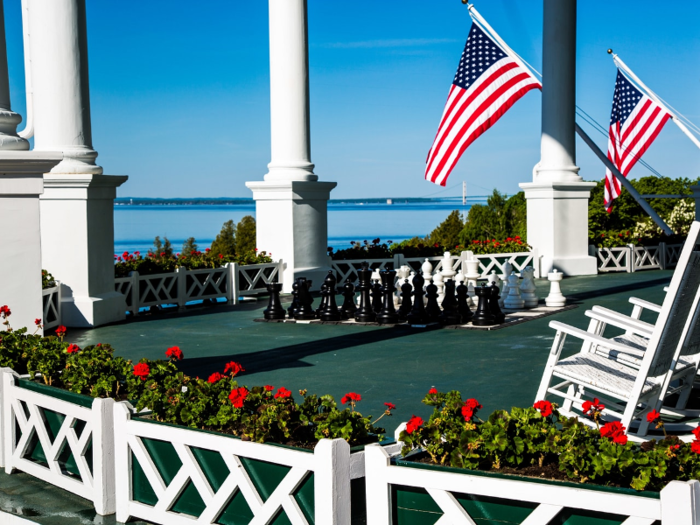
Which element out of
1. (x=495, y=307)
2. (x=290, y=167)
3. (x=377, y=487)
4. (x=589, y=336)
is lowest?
(x=495, y=307)

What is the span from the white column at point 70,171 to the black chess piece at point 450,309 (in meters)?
4.81

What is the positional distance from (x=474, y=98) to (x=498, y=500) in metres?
11.6

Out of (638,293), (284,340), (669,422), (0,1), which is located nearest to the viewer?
(669,422)

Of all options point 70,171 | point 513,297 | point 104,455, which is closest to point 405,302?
point 513,297

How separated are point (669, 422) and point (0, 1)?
623 centimetres

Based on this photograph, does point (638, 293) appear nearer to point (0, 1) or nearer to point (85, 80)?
point (85, 80)

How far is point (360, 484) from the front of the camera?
11.6 ft

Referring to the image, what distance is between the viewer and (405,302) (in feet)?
36.9

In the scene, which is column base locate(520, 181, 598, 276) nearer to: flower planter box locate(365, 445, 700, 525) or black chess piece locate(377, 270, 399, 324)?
black chess piece locate(377, 270, 399, 324)

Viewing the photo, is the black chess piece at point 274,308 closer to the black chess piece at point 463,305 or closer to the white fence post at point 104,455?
the black chess piece at point 463,305

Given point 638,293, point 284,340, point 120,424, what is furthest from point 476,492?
point 638,293

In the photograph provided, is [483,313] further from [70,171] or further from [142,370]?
[142,370]

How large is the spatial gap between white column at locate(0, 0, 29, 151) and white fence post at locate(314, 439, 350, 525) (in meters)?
4.76

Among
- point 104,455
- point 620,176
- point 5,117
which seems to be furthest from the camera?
point 620,176
